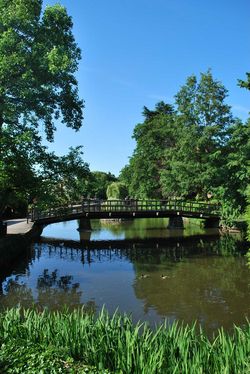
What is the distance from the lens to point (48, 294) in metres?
16.9

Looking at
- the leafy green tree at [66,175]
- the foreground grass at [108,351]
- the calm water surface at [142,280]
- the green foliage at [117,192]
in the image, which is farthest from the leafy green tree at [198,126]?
the green foliage at [117,192]

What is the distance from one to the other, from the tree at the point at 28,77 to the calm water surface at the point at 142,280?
5145 millimetres

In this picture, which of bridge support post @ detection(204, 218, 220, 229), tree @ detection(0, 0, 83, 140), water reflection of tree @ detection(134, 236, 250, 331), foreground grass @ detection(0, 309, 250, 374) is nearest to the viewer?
foreground grass @ detection(0, 309, 250, 374)

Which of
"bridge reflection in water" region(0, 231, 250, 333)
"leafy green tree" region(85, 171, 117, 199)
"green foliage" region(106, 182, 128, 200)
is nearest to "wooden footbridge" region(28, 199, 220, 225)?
"bridge reflection in water" region(0, 231, 250, 333)

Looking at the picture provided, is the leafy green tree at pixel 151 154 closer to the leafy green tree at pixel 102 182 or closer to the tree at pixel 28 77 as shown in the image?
the leafy green tree at pixel 102 182

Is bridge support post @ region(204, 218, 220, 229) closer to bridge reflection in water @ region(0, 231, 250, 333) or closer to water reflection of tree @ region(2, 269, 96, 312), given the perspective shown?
bridge reflection in water @ region(0, 231, 250, 333)

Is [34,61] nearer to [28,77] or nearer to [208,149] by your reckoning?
[28,77]

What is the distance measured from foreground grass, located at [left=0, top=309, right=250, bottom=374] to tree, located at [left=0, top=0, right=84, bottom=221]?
1327 centimetres

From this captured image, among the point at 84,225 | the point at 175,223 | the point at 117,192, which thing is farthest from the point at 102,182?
the point at 84,225

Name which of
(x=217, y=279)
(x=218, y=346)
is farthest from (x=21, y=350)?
(x=217, y=279)

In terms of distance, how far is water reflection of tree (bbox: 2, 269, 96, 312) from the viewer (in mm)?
15281

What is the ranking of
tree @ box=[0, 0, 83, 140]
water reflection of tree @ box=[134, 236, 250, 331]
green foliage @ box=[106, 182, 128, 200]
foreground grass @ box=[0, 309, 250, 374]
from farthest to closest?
green foliage @ box=[106, 182, 128, 200] → tree @ box=[0, 0, 83, 140] → water reflection of tree @ box=[134, 236, 250, 331] → foreground grass @ box=[0, 309, 250, 374]

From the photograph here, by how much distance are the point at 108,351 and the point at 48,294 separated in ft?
36.5

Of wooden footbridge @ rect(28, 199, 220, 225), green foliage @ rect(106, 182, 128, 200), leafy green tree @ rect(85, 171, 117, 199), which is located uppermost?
leafy green tree @ rect(85, 171, 117, 199)
